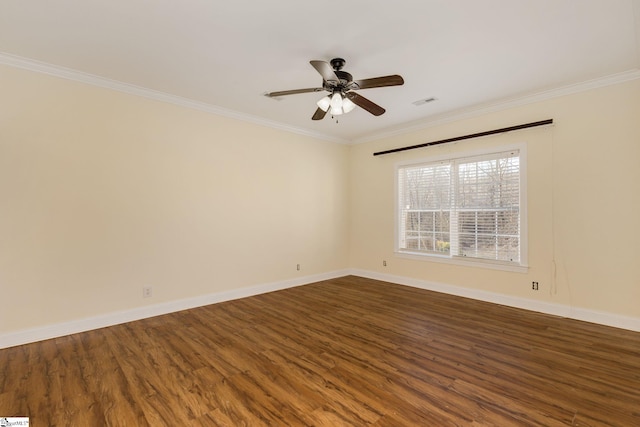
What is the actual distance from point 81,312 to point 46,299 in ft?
1.09

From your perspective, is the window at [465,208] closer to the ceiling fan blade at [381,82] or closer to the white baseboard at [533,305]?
the white baseboard at [533,305]

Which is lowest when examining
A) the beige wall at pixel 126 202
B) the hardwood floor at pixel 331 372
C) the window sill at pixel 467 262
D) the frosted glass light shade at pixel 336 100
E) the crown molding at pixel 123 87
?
the hardwood floor at pixel 331 372

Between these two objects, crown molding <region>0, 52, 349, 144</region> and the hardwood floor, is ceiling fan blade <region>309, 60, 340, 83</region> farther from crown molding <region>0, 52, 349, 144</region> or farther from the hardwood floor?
the hardwood floor

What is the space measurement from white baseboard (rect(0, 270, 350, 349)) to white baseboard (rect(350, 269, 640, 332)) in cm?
212

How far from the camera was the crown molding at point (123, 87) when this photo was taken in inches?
112

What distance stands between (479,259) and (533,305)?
83 cm

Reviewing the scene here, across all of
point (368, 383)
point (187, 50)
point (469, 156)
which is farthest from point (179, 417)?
point (469, 156)

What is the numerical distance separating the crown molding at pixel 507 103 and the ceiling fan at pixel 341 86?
1.92 metres

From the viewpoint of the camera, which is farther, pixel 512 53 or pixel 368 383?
pixel 512 53

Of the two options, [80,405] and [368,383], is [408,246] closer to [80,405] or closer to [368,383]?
[368,383]

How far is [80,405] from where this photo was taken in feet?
6.25

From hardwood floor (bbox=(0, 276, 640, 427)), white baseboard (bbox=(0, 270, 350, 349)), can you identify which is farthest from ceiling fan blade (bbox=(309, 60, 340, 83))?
white baseboard (bbox=(0, 270, 350, 349))

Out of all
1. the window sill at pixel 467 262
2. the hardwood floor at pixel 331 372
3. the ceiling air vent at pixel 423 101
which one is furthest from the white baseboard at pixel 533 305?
the ceiling air vent at pixel 423 101

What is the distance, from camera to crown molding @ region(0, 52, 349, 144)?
285 centimetres
